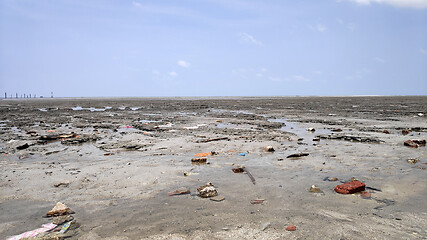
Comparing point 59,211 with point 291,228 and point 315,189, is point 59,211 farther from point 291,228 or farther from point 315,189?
point 315,189

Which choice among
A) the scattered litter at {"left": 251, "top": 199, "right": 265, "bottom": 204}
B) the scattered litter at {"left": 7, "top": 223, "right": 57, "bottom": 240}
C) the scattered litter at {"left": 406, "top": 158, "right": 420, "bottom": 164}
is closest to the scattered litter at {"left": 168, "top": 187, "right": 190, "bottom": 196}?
the scattered litter at {"left": 251, "top": 199, "right": 265, "bottom": 204}

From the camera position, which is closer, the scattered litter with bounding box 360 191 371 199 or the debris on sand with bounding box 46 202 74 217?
the debris on sand with bounding box 46 202 74 217

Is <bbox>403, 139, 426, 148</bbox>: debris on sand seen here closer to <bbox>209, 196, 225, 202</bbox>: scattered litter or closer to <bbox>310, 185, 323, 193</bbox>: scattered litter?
<bbox>310, 185, 323, 193</bbox>: scattered litter

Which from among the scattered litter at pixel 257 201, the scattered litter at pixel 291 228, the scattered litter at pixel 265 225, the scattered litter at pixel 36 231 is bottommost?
the scattered litter at pixel 36 231

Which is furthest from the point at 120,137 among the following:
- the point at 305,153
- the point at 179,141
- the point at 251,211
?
the point at 251,211

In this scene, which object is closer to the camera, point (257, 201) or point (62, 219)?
point (62, 219)

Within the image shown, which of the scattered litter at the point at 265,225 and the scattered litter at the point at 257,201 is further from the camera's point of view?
the scattered litter at the point at 257,201

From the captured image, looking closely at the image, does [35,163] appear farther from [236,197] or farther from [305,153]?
[305,153]

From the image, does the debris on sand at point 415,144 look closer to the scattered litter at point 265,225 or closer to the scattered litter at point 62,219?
the scattered litter at point 265,225

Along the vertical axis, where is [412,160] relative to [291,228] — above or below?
above

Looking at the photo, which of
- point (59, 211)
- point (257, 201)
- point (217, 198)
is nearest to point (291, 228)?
point (257, 201)

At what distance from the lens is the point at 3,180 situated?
4000 mm

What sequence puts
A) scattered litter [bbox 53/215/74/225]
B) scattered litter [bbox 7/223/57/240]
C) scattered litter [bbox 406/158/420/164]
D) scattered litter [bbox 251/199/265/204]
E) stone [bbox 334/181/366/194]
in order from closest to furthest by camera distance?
scattered litter [bbox 7/223/57/240] → scattered litter [bbox 53/215/74/225] → scattered litter [bbox 251/199/265/204] → stone [bbox 334/181/366/194] → scattered litter [bbox 406/158/420/164]

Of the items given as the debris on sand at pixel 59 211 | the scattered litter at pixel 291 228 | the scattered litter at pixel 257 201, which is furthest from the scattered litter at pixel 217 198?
the debris on sand at pixel 59 211
